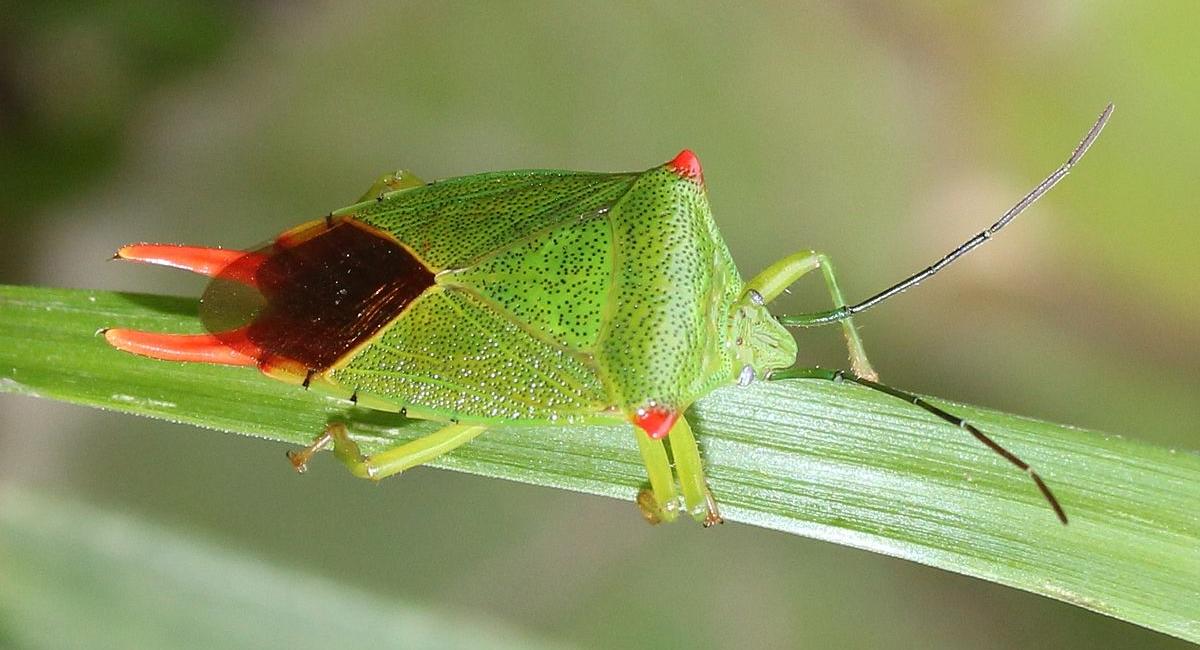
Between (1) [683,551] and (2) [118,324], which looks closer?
(2) [118,324]

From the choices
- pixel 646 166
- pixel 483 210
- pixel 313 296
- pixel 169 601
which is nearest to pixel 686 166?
pixel 483 210

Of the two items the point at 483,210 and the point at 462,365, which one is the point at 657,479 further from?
the point at 483,210

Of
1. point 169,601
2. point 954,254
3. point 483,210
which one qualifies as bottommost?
point 169,601

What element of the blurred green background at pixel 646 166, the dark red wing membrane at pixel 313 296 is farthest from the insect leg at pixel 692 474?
the blurred green background at pixel 646 166

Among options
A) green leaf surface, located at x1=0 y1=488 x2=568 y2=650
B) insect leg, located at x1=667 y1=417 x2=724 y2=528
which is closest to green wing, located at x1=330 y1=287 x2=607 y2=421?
insect leg, located at x1=667 y1=417 x2=724 y2=528

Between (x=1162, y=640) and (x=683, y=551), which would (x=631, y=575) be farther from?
(x=1162, y=640)

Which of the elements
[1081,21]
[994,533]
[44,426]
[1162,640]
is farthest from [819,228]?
[44,426]

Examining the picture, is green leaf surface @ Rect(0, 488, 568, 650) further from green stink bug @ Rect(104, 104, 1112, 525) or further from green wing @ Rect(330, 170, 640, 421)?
green wing @ Rect(330, 170, 640, 421)
